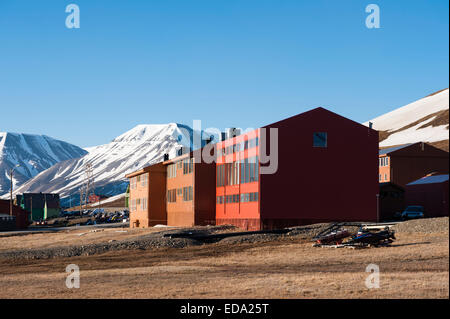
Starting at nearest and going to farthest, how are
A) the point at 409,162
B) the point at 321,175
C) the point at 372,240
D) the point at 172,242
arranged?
1. the point at 372,240
2. the point at 172,242
3. the point at 321,175
4. the point at 409,162

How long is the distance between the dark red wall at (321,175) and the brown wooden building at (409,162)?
25.6 metres

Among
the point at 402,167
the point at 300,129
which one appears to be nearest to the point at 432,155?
the point at 402,167

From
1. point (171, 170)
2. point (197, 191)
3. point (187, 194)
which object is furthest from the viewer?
point (171, 170)

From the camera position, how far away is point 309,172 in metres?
51.9

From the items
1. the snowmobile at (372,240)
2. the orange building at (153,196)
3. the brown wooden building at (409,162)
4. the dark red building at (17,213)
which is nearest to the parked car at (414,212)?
the brown wooden building at (409,162)

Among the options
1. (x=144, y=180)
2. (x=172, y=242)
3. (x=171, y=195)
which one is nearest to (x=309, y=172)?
(x=172, y=242)

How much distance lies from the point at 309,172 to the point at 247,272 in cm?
2559

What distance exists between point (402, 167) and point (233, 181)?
30692 millimetres

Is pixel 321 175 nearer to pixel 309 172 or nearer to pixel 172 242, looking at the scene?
pixel 309 172

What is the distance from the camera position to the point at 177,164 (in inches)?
2640

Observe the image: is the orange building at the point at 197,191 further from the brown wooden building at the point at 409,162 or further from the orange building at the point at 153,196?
the brown wooden building at the point at 409,162

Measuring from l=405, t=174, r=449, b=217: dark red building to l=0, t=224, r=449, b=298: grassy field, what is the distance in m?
17.3

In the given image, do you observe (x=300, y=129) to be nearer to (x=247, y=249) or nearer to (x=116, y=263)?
(x=247, y=249)

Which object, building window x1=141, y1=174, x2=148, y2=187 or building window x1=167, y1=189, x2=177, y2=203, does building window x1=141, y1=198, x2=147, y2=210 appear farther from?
building window x1=167, y1=189, x2=177, y2=203
